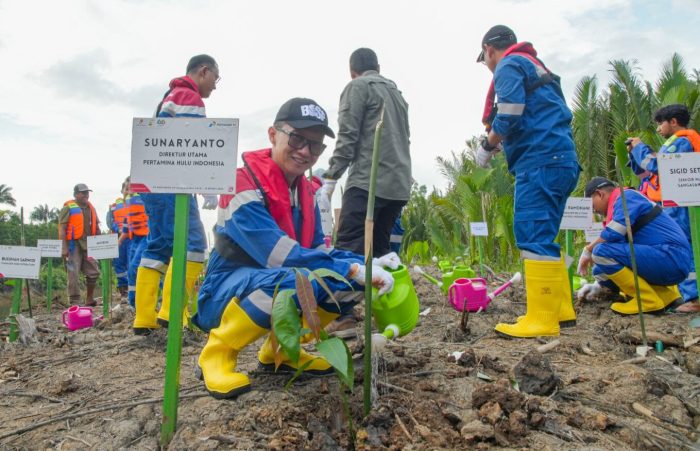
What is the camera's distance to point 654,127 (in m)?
11.4

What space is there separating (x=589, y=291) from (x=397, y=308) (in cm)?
294

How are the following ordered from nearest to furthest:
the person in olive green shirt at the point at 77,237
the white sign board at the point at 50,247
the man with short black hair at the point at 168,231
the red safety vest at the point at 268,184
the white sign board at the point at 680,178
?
the red safety vest at the point at 268,184 → the white sign board at the point at 680,178 → the man with short black hair at the point at 168,231 → the white sign board at the point at 50,247 → the person in olive green shirt at the point at 77,237

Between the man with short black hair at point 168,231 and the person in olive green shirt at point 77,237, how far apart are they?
4.88m

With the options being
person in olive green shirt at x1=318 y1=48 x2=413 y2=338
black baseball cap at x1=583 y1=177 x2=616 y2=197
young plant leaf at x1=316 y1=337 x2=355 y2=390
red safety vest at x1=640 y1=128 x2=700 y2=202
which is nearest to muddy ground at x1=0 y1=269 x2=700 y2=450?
young plant leaf at x1=316 y1=337 x2=355 y2=390

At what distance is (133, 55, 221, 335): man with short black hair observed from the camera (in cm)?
338

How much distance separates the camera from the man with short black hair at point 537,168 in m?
2.97

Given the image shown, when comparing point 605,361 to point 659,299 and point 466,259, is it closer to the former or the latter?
point 659,299

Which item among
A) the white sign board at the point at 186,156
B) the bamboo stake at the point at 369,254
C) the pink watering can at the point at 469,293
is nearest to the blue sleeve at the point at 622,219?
the pink watering can at the point at 469,293

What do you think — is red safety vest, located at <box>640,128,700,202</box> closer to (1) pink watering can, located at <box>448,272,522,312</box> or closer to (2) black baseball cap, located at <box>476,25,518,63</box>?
(1) pink watering can, located at <box>448,272,522,312</box>

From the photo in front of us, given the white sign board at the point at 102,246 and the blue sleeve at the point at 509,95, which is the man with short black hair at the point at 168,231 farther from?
the blue sleeve at the point at 509,95

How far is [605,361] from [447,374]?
98 centimetres

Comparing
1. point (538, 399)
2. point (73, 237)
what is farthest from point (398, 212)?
point (73, 237)

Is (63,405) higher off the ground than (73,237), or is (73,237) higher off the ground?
(73,237)

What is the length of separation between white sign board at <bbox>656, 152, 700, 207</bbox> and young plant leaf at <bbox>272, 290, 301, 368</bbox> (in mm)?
1972
